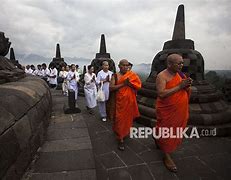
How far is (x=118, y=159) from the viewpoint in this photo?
3.40m

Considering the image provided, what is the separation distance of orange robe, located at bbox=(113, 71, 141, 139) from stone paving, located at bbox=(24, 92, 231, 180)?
396 millimetres

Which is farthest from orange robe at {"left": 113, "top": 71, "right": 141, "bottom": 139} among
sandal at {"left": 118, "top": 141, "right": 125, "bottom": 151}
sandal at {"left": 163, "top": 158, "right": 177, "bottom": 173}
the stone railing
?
the stone railing

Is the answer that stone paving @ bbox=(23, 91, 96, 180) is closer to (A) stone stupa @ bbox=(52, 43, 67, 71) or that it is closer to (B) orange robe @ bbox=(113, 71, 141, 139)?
(B) orange robe @ bbox=(113, 71, 141, 139)

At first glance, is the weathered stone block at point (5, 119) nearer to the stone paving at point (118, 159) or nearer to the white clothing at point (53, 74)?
the stone paving at point (118, 159)

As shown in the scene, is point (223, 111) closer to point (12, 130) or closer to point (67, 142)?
point (67, 142)

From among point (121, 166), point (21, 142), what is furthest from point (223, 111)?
point (21, 142)

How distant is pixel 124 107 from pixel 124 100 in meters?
0.15

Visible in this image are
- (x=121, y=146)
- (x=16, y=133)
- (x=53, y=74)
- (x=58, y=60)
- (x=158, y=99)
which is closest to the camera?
(x=16, y=133)

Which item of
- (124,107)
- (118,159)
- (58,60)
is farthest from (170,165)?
(58,60)

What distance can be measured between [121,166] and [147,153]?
28.3 inches

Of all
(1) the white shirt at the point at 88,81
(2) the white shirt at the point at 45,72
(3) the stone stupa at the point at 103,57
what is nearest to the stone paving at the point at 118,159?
(1) the white shirt at the point at 88,81

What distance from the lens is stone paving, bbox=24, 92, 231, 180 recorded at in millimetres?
2852

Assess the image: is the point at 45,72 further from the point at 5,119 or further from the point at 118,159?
the point at 5,119

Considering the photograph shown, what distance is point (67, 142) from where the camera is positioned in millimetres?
3791
